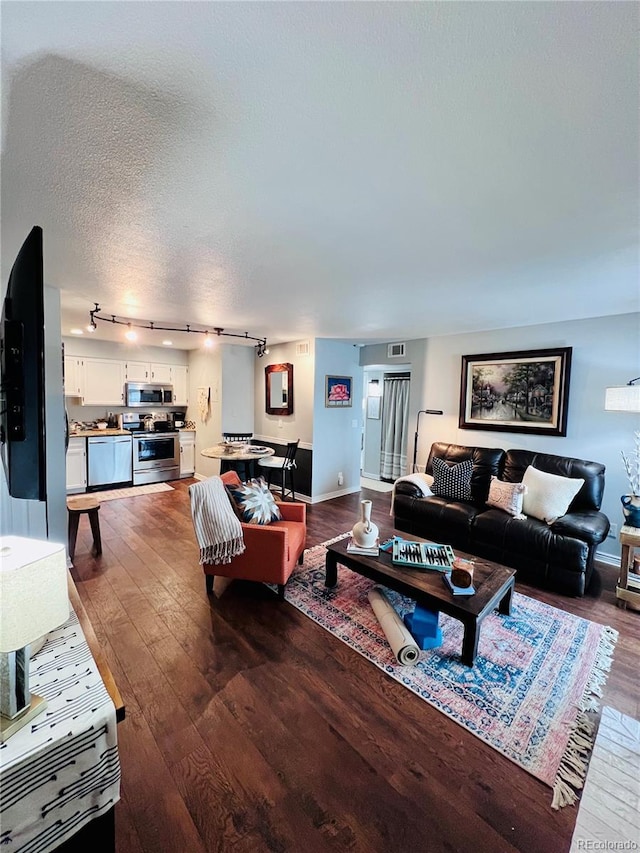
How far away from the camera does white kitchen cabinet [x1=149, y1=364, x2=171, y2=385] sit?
6.44 metres

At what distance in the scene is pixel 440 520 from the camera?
12.4ft

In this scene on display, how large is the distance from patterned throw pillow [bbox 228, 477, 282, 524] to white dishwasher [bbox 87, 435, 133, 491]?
3.85 metres

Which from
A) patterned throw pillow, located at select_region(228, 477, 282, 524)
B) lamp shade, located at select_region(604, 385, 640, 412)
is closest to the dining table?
patterned throw pillow, located at select_region(228, 477, 282, 524)

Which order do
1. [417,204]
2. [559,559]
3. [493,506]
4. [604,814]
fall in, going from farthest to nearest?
[493,506] → [559,559] → [417,204] → [604,814]

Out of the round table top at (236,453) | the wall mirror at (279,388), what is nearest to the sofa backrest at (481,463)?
the round table top at (236,453)

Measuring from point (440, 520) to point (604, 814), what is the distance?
8.04ft

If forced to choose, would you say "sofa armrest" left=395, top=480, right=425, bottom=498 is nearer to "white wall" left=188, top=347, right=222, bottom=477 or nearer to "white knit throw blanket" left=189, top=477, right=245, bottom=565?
"white knit throw blanket" left=189, top=477, right=245, bottom=565

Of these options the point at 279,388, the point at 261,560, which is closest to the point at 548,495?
the point at 261,560

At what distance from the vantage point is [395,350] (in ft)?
17.8

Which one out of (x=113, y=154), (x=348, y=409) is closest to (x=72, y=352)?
(x=348, y=409)

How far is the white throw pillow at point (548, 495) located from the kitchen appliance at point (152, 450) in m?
5.65

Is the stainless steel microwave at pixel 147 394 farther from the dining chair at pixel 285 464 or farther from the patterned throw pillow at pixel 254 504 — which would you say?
the patterned throw pillow at pixel 254 504

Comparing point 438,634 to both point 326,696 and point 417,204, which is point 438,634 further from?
point 417,204

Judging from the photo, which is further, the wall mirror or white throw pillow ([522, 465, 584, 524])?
the wall mirror
